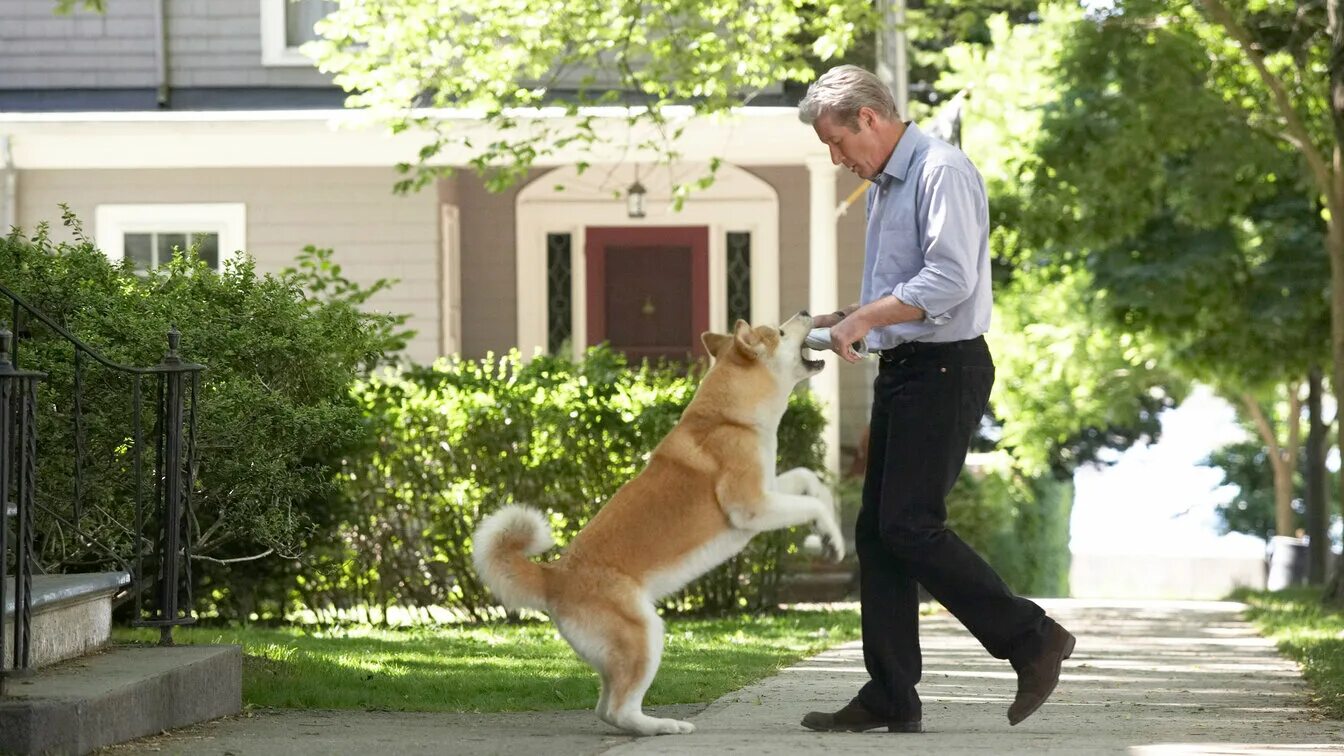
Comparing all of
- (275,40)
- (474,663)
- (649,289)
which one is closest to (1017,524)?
(649,289)

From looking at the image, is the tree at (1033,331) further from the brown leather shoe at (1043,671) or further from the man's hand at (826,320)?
the brown leather shoe at (1043,671)

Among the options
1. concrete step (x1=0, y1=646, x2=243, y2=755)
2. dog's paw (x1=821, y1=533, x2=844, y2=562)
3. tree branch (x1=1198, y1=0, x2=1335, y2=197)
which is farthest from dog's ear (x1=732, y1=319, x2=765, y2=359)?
tree branch (x1=1198, y1=0, x2=1335, y2=197)

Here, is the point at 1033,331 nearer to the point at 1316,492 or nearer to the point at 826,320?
the point at 1316,492

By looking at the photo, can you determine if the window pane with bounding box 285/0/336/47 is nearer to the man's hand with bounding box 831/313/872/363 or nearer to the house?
the house

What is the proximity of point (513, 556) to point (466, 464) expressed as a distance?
17.6 ft

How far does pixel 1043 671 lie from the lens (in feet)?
17.2

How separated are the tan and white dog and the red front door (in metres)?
10.5

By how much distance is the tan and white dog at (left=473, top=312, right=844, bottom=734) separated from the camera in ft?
17.5

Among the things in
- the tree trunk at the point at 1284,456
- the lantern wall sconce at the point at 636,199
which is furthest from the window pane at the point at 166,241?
the tree trunk at the point at 1284,456

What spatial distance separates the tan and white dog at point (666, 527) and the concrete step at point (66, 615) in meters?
1.33

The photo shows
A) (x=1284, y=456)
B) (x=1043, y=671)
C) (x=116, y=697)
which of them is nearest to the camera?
(x=116, y=697)

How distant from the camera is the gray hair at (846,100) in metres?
5.37

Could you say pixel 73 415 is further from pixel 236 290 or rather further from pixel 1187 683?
pixel 1187 683

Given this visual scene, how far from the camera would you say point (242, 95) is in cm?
1591
